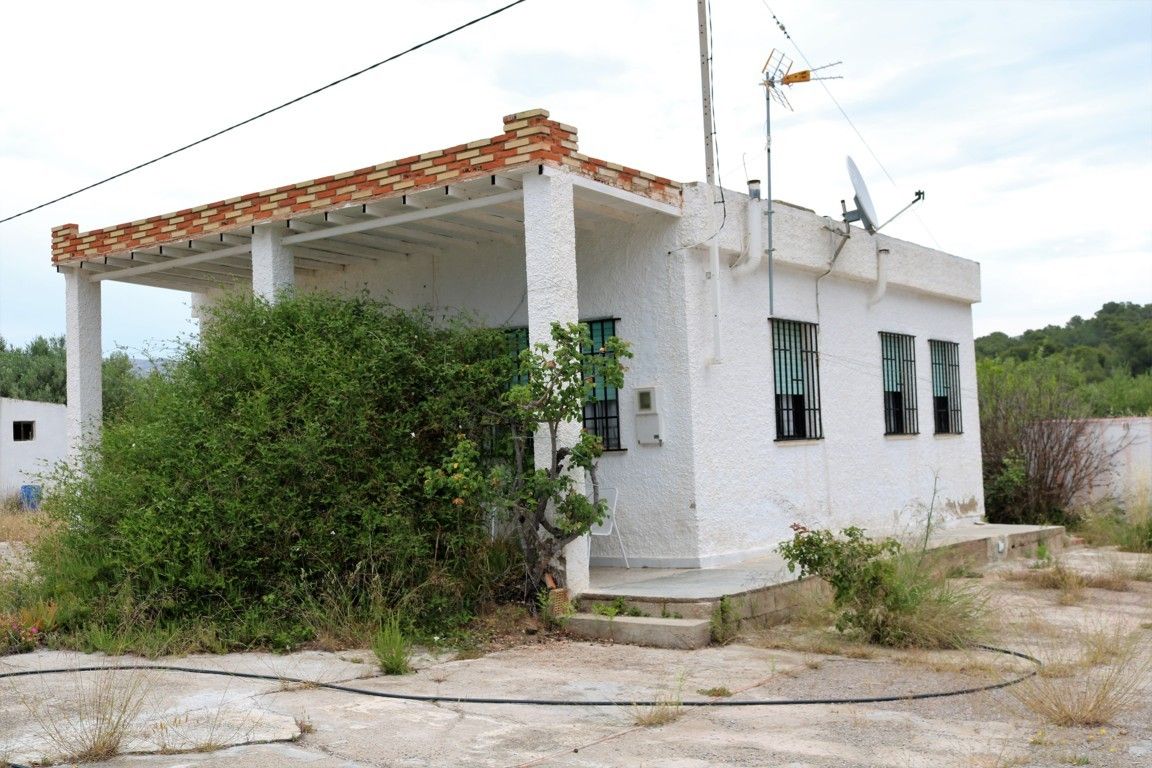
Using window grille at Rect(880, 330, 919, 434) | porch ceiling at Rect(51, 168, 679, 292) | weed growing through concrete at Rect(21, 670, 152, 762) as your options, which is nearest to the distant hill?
window grille at Rect(880, 330, 919, 434)

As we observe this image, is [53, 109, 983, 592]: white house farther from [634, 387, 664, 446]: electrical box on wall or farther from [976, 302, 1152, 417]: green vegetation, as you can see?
[976, 302, 1152, 417]: green vegetation

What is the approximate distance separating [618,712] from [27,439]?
24257 millimetres

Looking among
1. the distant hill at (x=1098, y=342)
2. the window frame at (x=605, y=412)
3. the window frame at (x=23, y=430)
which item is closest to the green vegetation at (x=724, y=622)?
the window frame at (x=605, y=412)

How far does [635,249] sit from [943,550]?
4.33 m

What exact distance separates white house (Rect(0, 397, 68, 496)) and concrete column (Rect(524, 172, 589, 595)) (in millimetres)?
19681

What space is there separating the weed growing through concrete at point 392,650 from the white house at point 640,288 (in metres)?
1.85

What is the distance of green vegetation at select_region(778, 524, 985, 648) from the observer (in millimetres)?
8141

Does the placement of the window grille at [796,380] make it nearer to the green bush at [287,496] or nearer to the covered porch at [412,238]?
the covered porch at [412,238]

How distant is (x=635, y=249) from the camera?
36.3 ft

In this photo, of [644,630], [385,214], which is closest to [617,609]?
[644,630]

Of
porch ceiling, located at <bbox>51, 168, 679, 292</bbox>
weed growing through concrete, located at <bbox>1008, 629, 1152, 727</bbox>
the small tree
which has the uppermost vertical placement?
porch ceiling, located at <bbox>51, 168, 679, 292</bbox>

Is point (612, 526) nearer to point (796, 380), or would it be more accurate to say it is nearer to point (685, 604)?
point (685, 604)

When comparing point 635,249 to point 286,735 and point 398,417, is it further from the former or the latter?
point 286,735

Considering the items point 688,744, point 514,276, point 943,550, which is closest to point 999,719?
point 688,744
